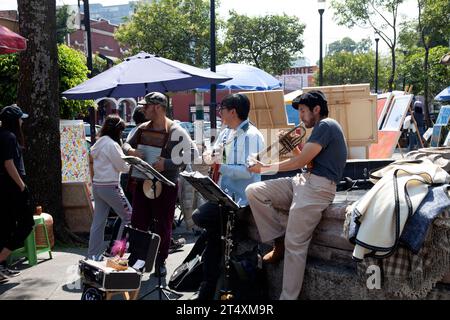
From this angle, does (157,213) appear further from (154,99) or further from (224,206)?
(224,206)

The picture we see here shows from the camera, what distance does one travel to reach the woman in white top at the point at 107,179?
20.5 feet

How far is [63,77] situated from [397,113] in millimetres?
6003

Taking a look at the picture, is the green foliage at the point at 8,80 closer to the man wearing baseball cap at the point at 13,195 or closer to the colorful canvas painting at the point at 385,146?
the man wearing baseball cap at the point at 13,195

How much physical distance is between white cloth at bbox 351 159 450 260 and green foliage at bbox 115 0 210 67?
2838 cm

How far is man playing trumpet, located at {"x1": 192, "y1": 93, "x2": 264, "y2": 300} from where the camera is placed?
515cm

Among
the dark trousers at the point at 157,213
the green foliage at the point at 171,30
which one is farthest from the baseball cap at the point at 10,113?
the green foliage at the point at 171,30

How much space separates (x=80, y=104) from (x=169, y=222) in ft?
13.6

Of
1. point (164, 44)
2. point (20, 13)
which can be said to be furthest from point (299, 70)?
point (20, 13)

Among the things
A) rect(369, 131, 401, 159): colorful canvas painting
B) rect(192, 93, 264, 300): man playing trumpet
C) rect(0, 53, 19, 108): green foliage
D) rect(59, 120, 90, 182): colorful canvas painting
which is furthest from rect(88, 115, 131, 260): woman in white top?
rect(369, 131, 401, 159): colorful canvas painting

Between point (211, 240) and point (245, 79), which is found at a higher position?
point (245, 79)

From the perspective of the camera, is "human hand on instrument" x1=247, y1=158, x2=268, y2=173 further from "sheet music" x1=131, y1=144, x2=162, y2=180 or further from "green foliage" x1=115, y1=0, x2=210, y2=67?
"green foliage" x1=115, y1=0, x2=210, y2=67

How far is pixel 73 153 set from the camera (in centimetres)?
838

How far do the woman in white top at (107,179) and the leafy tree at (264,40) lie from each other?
1237 inches

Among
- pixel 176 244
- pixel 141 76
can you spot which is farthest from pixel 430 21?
pixel 176 244
